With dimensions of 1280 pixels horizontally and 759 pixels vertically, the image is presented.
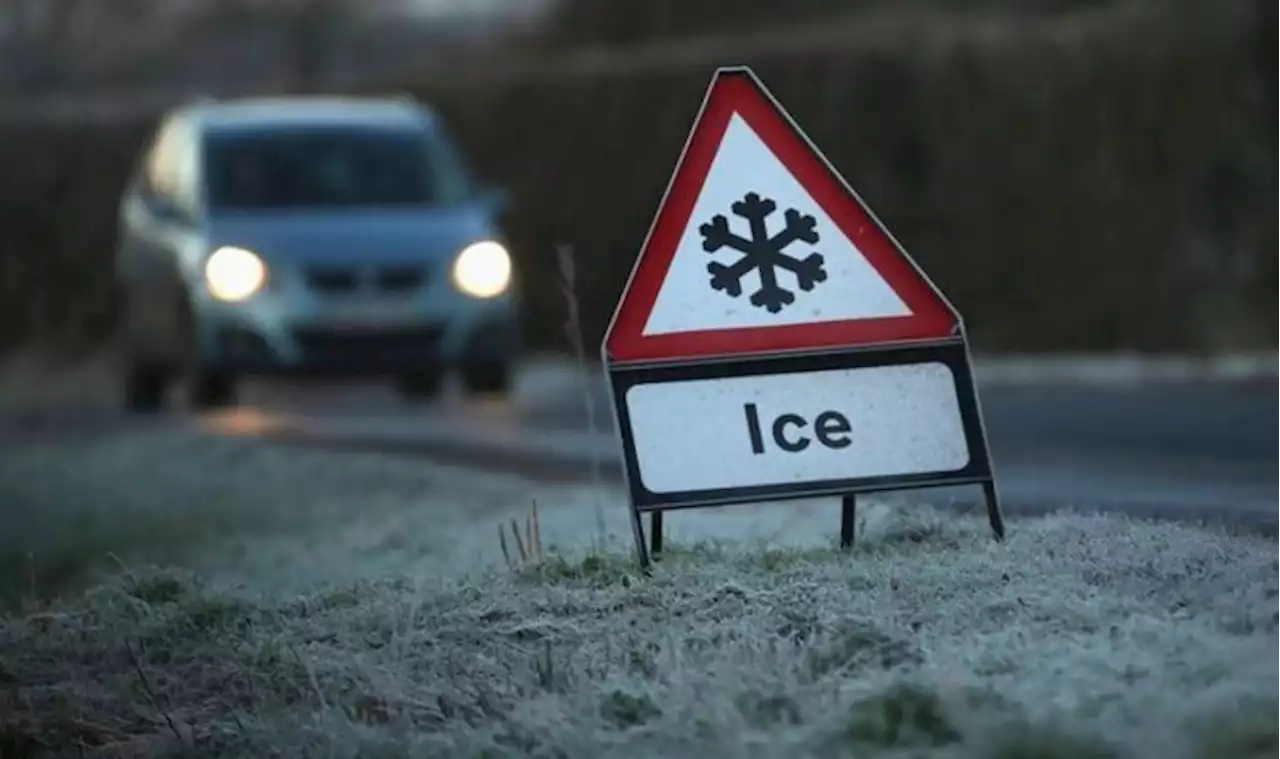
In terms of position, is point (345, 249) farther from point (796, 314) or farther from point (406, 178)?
point (796, 314)

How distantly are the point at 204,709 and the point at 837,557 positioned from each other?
5.95ft

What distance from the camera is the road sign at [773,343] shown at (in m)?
7.40

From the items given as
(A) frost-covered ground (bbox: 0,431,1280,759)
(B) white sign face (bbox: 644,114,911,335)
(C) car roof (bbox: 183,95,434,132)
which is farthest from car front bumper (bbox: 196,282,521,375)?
(B) white sign face (bbox: 644,114,911,335)

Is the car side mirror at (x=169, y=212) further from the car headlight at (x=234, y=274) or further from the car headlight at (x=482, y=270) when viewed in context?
the car headlight at (x=482, y=270)

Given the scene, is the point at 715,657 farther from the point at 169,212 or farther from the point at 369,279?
the point at 169,212

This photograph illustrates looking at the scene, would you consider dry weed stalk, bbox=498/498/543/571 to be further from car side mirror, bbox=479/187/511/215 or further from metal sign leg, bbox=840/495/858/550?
car side mirror, bbox=479/187/511/215

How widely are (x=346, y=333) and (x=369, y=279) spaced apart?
336 millimetres

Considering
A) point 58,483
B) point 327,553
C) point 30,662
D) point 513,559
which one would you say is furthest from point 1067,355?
point 30,662

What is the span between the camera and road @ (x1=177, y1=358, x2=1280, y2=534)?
34.6 ft

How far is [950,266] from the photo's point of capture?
2356cm

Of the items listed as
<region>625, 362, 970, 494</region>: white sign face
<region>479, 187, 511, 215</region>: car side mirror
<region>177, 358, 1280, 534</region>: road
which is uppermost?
<region>479, 187, 511, 215</region>: car side mirror

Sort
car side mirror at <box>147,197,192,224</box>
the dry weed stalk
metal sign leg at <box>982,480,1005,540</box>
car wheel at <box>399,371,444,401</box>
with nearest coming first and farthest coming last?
metal sign leg at <box>982,480,1005,540</box> < the dry weed stalk < car side mirror at <box>147,197,192,224</box> < car wheel at <box>399,371,444,401</box>

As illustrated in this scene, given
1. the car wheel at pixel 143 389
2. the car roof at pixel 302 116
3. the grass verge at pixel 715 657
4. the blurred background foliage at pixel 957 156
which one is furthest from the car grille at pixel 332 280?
the grass verge at pixel 715 657

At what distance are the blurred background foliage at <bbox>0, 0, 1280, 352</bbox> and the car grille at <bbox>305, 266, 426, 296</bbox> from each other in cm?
348
